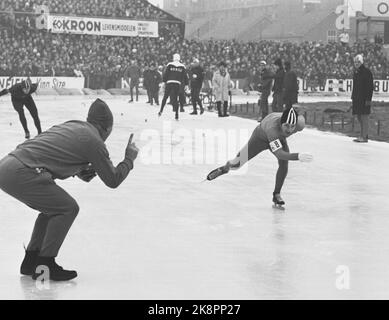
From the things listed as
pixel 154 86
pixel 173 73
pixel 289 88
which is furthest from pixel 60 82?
pixel 289 88

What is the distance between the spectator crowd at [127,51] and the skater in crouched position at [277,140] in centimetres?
2909

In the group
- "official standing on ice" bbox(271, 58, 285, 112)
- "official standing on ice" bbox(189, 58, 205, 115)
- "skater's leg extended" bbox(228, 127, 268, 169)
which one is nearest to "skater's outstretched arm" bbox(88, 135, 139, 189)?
"skater's leg extended" bbox(228, 127, 268, 169)

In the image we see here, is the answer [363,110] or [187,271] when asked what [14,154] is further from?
[363,110]

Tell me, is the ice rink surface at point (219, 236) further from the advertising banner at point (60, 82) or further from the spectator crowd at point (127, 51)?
the spectator crowd at point (127, 51)

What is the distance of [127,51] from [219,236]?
123ft

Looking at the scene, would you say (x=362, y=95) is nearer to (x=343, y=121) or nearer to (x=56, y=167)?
(x=343, y=121)

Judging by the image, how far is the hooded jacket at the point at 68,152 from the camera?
17.6ft

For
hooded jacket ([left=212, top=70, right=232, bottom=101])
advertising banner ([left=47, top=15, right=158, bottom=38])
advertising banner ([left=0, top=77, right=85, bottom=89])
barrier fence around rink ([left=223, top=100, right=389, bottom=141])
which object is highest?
advertising banner ([left=47, top=15, right=158, bottom=38])

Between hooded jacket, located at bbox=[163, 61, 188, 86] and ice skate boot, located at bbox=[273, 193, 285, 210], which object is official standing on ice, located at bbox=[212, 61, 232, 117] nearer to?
hooded jacket, located at bbox=[163, 61, 188, 86]

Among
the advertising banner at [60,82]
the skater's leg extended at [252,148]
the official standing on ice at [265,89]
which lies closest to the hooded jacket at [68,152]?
the skater's leg extended at [252,148]

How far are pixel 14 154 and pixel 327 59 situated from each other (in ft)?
142

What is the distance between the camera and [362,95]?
1661 centimetres

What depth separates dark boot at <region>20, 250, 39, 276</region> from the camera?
5.79m

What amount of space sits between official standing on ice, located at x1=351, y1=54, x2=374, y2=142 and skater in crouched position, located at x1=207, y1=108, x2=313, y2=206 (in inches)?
310
